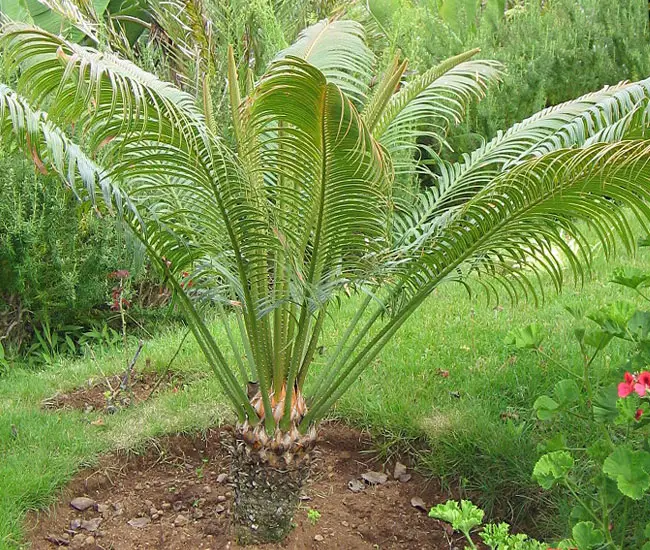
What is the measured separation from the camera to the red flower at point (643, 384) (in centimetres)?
200

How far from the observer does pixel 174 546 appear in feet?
9.16

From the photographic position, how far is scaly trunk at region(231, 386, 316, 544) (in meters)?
2.58

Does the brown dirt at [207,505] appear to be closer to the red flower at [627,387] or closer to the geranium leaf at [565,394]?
the geranium leaf at [565,394]

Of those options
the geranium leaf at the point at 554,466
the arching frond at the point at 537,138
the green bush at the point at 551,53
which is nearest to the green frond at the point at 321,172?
the arching frond at the point at 537,138

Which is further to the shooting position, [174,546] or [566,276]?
[566,276]

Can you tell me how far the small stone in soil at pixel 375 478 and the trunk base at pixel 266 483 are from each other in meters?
0.58

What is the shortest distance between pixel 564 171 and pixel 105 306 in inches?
164

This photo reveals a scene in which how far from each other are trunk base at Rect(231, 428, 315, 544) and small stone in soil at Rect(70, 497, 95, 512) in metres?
0.69

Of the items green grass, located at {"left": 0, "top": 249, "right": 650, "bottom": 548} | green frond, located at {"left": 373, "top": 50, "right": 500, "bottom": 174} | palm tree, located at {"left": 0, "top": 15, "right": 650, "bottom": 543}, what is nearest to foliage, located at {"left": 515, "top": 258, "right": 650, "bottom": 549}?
green grass, located at {"left": 0, "top": 249, "right": 650, "bottom": 548}

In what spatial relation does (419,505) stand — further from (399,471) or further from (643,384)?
(643,384)

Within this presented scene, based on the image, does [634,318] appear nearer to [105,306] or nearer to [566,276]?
[566,276]

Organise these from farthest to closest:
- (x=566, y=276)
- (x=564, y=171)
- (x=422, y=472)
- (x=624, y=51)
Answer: (x=624, y=51) < (x=566, y=276) < (x=422, y=472) < (x=564, y=171)

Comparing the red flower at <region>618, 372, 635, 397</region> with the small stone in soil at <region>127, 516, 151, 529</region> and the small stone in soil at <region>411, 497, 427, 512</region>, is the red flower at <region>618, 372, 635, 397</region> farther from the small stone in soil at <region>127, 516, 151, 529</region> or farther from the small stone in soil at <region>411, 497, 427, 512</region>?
the small stone in soil at <region>127, 516, 151, 529</region>

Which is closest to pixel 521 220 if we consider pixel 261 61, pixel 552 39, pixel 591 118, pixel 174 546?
pixel 591 118
